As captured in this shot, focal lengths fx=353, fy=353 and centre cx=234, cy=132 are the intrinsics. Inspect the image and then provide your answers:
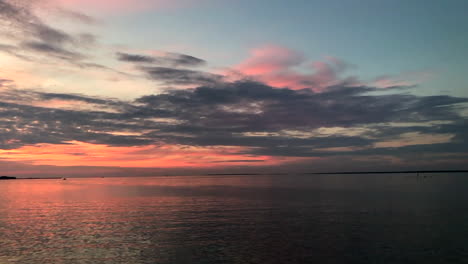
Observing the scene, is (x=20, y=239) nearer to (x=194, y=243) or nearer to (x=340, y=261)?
(x=194, y=243)

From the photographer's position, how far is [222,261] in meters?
31.1

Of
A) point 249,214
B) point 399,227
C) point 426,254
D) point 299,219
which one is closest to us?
point 426,254

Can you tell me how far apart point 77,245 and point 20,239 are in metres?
9.06

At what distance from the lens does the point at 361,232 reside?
43312 millimetres

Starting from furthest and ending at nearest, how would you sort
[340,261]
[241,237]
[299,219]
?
1. [299,219]
2. [241,237]
3. [340,261]

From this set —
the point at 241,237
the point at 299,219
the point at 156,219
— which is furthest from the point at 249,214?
the point at 241,237

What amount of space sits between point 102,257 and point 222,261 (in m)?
11.5

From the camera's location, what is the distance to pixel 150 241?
131ft

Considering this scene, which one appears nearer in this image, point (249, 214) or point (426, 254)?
point (426, 254)

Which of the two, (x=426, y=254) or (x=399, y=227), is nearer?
(x=426, y=254)

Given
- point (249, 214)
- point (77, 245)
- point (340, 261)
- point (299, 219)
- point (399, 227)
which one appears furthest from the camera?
point (249, 214)

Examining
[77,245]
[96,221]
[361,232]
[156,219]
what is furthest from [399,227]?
[96,221]

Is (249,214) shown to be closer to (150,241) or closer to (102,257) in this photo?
(150,241)

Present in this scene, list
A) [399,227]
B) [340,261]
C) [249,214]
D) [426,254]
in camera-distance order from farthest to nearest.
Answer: [249,214] → [399,227] → [426,254] → [340,261]
